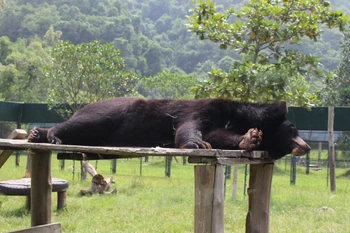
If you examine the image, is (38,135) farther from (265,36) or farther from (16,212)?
(265,36)

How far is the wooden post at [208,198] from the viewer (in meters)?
2.58

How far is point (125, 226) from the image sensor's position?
630 centimetres

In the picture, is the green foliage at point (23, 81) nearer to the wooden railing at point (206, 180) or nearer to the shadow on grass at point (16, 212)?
the shadow on grass at point (16, 212)

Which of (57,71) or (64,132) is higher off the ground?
(57,71)

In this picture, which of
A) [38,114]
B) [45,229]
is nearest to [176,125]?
[45,229]

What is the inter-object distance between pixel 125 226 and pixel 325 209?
3138mm

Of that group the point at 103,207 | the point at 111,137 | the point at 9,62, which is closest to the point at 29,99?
the point at 9,62

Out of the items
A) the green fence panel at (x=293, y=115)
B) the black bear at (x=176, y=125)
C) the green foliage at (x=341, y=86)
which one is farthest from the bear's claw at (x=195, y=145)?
the green foliage at (x=341, y=86)

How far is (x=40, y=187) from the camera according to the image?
163 inches

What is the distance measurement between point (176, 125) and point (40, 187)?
51.6 inches

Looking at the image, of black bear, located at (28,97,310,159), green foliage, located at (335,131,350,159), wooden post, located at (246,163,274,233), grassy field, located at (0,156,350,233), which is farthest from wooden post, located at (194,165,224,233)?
green foliage, located at (335,131,350,159)

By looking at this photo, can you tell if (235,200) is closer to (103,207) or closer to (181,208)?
(181,208)

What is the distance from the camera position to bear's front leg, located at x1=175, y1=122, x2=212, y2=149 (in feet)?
9.54

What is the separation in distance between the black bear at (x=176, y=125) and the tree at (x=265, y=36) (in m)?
2.95
